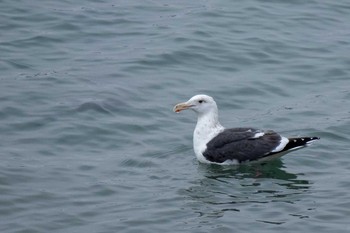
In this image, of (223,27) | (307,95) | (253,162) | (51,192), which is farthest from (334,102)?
(51,192)

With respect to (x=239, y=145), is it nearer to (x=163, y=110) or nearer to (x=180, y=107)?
(x=180, y=107)

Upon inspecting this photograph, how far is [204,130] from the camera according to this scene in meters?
14.1

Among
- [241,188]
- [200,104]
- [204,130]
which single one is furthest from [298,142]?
[200,104]

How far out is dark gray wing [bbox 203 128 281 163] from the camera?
1366 cm

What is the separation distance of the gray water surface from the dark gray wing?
191 millimetres

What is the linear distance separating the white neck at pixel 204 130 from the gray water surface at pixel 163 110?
0.79 ft

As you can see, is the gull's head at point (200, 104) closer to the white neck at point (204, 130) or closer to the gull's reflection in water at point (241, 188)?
the white neck at point (204, 130)

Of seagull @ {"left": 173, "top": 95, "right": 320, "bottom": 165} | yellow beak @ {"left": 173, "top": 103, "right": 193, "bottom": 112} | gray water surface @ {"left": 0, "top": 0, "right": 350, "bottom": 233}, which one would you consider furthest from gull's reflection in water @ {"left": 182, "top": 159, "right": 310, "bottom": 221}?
yellow beak @ {"left": 173, "top": 103, "right": 193, "bottom": 112}

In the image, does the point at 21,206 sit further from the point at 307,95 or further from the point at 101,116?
the point at 307,95

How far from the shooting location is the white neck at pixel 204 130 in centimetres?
1390

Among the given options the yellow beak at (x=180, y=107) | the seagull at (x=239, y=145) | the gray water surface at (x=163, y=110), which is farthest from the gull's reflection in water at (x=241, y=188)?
the yellow beak at (x=180, y=107)

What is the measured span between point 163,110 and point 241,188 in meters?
3.48

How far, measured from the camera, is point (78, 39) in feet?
61.4

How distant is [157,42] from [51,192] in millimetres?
7141
